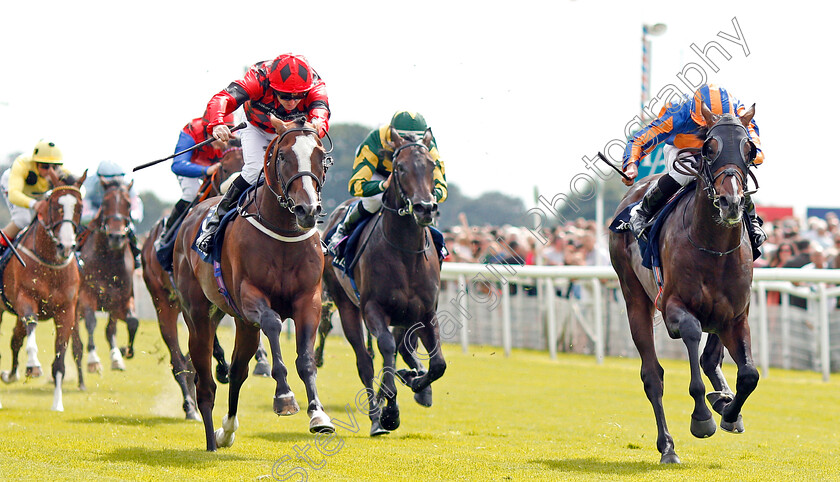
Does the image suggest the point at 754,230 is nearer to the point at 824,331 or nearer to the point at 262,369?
the point at 262,369

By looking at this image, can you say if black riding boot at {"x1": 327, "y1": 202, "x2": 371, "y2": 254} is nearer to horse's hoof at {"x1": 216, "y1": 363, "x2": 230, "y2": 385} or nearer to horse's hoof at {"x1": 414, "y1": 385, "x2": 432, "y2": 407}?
horse's hoof at {"x1": 414, "y1": 385, "x2": 432, "y2": 407}

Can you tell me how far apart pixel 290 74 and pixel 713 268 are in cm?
289

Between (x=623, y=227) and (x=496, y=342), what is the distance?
8.02 m

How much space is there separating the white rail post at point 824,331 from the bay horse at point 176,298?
6471mm

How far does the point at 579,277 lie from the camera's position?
12.9 m

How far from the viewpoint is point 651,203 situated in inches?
274

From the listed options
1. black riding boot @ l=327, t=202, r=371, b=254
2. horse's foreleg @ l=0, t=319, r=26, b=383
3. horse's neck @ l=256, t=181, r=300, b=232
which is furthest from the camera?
horse's foreleg @ l=0, t=319, r=26, b=383

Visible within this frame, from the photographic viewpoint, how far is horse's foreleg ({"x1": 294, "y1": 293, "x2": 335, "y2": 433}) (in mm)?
5780

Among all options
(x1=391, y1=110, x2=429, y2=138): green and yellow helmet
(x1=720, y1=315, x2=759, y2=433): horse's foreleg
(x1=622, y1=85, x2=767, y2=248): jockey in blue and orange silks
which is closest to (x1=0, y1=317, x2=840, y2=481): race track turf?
(x1=720, y1=315, x2=759, y2=433): horse's foreleg

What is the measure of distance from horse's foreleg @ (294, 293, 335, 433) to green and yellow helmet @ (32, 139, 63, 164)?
5.28 m

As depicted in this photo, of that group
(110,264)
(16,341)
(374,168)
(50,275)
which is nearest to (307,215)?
(374,168)

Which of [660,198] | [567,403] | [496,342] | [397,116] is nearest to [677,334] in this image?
[660,198]

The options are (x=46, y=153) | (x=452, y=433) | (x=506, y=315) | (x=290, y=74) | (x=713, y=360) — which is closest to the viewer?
(x=713, y=360)

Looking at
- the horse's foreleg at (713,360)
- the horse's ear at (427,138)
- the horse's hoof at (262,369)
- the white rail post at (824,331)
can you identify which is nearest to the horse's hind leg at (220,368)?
the horse's hoof at (262,369)
